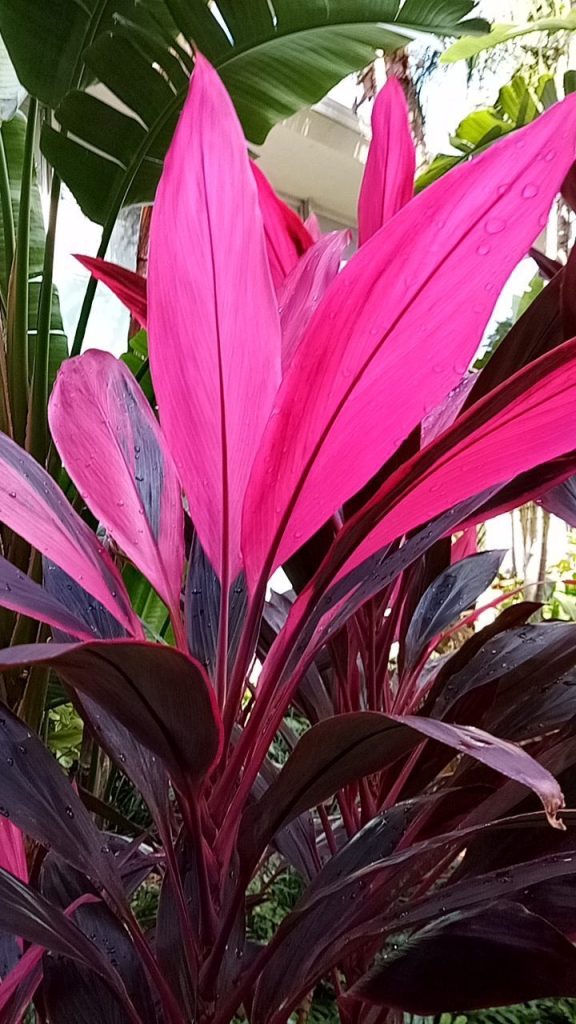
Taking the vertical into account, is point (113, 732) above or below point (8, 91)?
below

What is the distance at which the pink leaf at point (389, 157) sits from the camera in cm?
42

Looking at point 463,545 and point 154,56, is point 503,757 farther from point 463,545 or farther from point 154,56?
point 154,56

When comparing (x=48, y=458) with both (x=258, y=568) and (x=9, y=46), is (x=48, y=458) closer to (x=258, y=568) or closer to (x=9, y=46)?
(x=9, y=46)

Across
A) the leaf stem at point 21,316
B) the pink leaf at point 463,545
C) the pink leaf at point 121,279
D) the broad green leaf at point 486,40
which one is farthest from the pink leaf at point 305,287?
the broad green leaf at point 486,40

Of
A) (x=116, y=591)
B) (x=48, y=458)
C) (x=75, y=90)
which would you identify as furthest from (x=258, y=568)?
(x=75, y=90)

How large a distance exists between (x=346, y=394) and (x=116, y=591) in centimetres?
15

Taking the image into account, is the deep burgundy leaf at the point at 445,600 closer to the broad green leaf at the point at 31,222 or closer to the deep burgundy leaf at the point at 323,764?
the deep burgundy leaf at the point at 323,764

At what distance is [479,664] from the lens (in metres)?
0.39

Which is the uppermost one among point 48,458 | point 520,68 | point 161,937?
point 520,68

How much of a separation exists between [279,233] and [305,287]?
0.41 feet

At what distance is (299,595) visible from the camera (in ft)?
1.10

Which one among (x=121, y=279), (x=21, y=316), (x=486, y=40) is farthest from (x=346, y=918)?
(x=486, y=40)

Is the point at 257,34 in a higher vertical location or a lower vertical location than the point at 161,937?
higher

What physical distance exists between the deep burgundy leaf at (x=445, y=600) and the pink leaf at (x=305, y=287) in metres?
0.21
